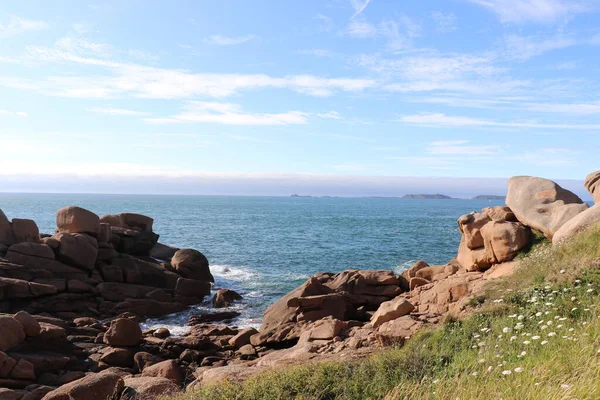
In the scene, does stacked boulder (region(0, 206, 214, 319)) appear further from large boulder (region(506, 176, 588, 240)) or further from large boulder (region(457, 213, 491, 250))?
large boulder (region(506, 176, 588, 240))

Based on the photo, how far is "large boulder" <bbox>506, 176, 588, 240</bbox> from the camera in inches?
835

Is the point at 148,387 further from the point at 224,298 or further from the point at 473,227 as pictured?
the point at 224,298

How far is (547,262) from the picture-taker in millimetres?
15977

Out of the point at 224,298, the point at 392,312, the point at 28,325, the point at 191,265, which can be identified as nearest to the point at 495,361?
the point at 392,312

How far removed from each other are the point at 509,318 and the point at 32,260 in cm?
2796

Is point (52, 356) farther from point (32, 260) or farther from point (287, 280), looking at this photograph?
point (287, 280)

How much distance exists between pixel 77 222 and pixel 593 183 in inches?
1194

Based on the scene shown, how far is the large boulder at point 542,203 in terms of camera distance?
2122 centimetres

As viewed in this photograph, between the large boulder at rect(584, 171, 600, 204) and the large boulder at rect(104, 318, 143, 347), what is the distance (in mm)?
20775

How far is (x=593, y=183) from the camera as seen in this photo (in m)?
23.3

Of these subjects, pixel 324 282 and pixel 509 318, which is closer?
pixel 509 318

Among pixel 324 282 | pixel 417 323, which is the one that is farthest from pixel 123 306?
pixel 417 323

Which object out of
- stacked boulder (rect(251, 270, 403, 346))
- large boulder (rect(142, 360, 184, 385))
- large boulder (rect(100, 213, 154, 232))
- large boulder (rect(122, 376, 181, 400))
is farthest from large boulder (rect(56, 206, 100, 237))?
large boulder (rect(122, 376, 181, 400))

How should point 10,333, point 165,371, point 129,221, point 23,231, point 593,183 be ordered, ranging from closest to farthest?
point 165,371
point 10,333
point 593,183
point 23,231
point 129,221
